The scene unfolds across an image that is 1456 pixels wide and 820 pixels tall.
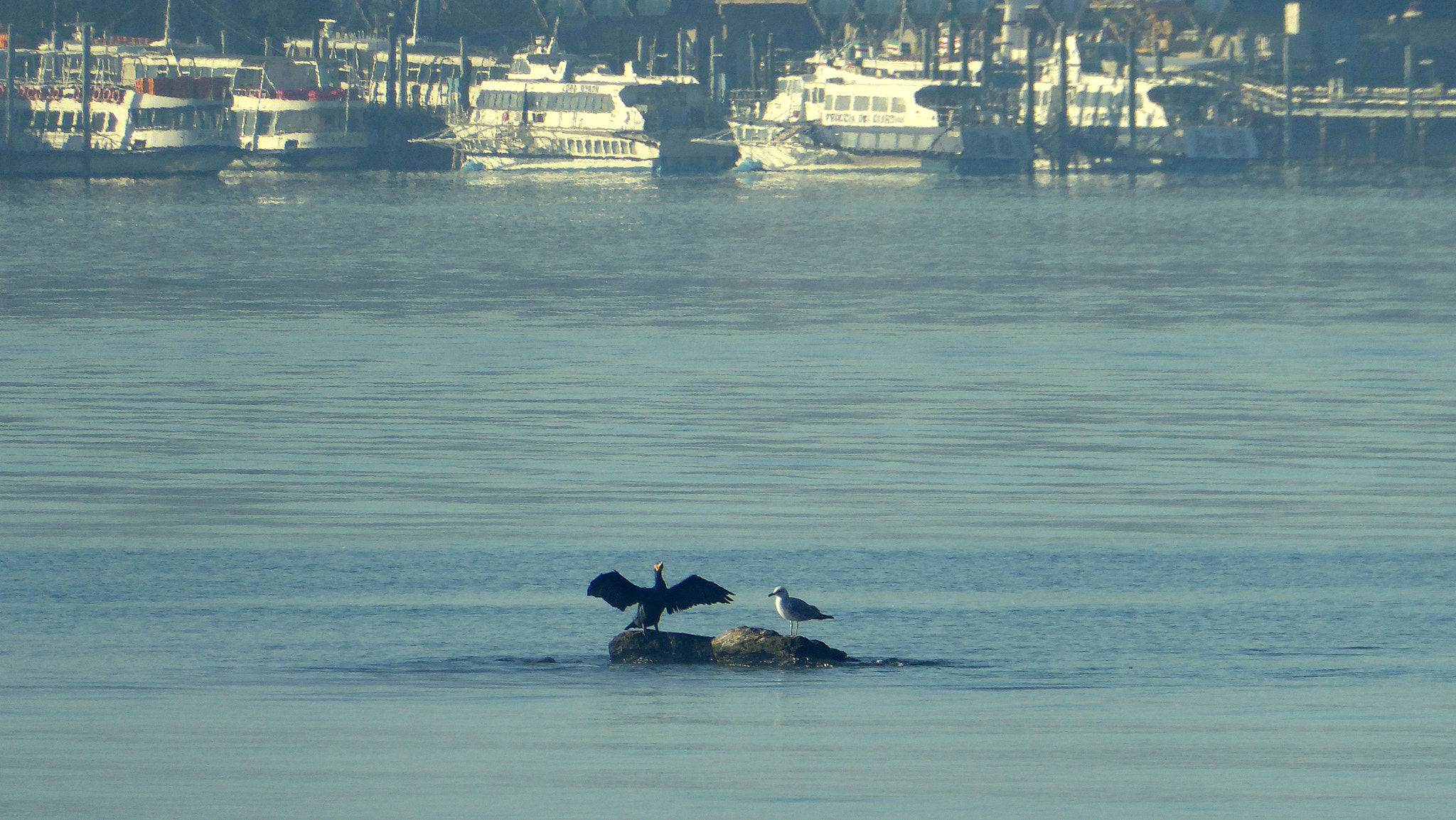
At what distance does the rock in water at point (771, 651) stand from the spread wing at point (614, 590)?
2.51 feet

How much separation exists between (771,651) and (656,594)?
850 millimetres

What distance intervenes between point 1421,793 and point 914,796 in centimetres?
264

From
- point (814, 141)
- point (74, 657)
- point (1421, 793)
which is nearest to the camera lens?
point (1421, 793)

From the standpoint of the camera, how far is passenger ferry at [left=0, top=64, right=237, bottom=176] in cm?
11125

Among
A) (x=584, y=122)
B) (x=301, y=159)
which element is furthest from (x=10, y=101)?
(x=584, y=122)

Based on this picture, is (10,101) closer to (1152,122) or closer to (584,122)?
(584,122)

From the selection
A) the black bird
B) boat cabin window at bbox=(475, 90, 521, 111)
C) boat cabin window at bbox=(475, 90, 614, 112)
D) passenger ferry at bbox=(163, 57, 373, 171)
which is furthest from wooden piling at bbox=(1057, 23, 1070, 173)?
the black bird

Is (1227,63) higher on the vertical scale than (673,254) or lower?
higher

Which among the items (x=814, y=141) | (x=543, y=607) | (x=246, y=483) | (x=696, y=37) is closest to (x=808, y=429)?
(x=246, y=483)

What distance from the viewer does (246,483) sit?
24.4 m

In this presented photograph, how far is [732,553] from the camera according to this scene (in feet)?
67.2

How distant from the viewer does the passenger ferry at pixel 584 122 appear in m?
121

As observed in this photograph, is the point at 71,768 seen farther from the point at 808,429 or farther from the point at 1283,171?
the point at 1283,171

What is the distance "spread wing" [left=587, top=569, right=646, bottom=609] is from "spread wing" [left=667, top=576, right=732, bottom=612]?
0.27 m
